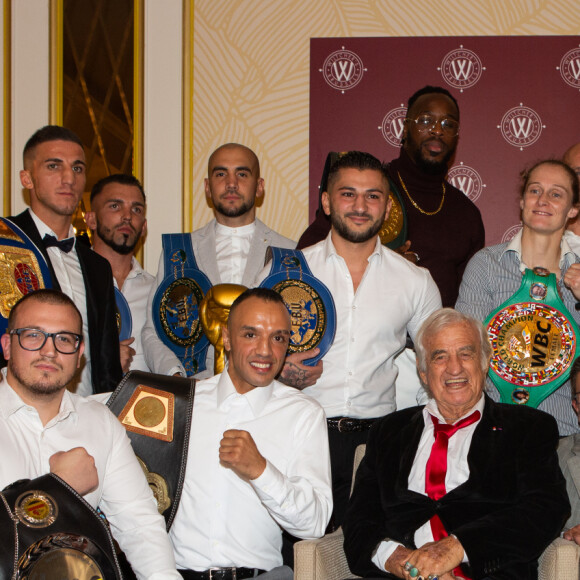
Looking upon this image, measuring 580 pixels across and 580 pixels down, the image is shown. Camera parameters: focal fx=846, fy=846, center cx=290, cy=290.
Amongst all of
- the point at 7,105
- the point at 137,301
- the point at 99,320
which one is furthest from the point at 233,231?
the point at 7,105

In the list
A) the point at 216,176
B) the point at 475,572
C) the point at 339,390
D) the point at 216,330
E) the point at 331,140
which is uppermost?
the point at 331,140

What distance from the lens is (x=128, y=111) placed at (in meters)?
5.14

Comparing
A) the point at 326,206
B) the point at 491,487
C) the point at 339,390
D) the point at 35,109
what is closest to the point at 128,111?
the point at 35,109

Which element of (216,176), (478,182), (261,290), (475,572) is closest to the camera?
(475,572)

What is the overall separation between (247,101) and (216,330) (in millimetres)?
2122

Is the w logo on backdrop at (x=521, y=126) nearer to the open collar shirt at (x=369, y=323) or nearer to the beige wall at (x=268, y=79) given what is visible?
the beige wall at (x=268, y=79)

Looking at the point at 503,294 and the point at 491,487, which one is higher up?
the point at 503,294

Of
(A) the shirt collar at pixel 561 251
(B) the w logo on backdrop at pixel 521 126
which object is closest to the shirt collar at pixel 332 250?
(A) the shirt collar at pixel 561 251

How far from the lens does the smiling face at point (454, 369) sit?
9.30 feet

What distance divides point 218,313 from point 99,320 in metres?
0.51

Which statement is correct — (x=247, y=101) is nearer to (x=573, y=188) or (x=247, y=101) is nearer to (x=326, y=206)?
(x=326, y=206)

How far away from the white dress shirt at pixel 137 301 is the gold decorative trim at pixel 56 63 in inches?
55.8

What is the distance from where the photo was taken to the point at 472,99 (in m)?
4.86

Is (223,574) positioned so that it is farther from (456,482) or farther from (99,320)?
(99,320)
